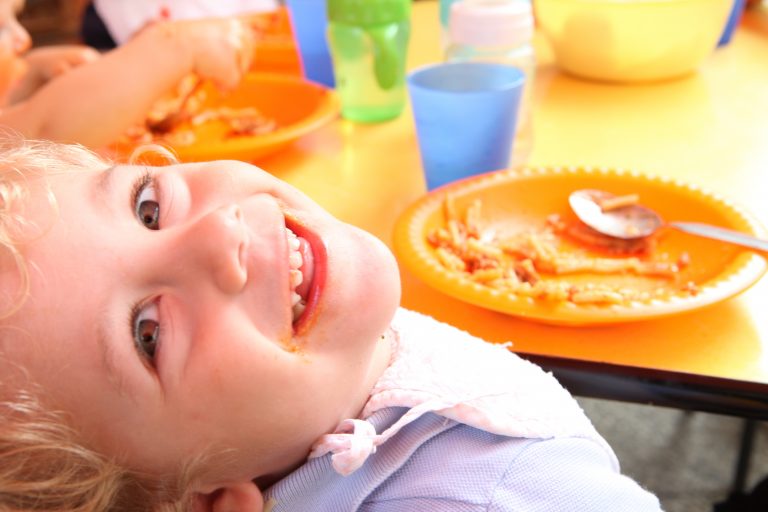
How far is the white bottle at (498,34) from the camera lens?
105 cm

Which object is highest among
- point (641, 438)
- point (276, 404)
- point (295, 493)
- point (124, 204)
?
point (124, 204)

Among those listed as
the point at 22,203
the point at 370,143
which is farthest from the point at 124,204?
the point at 370,143

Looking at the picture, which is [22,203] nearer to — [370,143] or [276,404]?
[276,404]

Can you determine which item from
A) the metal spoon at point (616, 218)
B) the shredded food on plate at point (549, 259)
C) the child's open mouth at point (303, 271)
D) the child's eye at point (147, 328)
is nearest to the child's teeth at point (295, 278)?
the child's open mouth at point (303, 271)

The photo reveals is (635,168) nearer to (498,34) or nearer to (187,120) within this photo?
(498,34)

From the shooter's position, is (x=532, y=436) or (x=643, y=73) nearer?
(x=532, y=436)

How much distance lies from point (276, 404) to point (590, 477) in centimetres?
29

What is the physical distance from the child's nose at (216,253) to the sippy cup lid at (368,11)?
69 cm

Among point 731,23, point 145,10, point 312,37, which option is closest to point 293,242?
point 312,37

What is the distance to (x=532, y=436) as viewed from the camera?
2.17ft

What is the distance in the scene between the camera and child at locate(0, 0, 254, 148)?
1209mm

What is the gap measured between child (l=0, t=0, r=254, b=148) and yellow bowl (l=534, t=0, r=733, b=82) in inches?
23.5

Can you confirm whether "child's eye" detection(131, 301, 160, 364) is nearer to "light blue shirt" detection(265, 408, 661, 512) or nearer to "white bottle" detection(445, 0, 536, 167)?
"light blue shirt" detection(265, 408, 661, 512)

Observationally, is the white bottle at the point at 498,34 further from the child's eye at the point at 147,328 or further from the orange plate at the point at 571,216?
the child's eye at the point at 147,328
